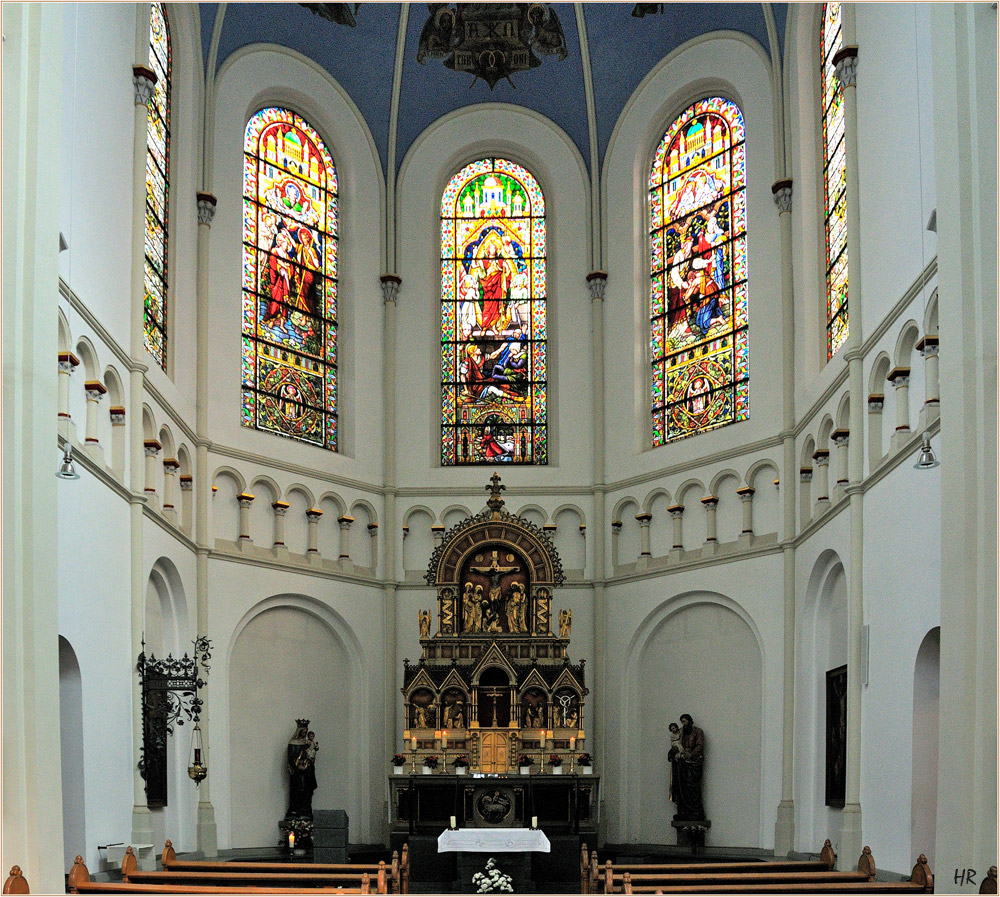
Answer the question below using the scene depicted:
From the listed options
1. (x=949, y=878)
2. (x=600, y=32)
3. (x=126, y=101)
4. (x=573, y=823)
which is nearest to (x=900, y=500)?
(x=949, y=878)

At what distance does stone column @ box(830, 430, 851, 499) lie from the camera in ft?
55.6

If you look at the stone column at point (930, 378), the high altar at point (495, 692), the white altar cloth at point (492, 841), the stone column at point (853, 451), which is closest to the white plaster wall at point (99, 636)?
the white altar cloth at point (492, 841)

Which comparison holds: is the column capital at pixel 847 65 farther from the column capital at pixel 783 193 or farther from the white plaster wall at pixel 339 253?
the white plaster wall at pixel 339 253

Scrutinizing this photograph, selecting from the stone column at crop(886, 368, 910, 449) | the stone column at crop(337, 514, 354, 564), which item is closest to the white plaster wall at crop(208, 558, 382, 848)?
the stone column at crop(337, 514, 354, 564)

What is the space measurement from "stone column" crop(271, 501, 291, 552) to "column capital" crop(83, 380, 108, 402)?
20.0ft

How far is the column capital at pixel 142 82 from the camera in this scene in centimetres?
1770

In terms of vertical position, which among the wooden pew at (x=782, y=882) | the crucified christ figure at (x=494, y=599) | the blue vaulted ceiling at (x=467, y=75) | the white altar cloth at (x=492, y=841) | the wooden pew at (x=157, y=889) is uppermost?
the blue vaulted ceiling at (x=467, y=75)

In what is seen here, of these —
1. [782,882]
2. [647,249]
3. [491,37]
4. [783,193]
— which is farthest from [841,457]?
[491,37]

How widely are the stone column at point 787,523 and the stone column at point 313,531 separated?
22.4 feet

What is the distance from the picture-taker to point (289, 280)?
22.8 meters

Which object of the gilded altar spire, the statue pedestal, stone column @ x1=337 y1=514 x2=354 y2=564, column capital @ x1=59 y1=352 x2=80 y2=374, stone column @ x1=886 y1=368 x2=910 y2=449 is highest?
column capital @ x1=59 y1=352 x2=80 y2=374

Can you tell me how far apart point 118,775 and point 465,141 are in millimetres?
13743

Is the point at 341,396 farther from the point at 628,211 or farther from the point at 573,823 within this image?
the point at 573,823

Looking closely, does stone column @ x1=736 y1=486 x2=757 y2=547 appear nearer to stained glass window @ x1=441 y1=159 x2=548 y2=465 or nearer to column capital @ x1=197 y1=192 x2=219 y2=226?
stained glass window @ x1=441 y1=159 x2=548 y2=465
